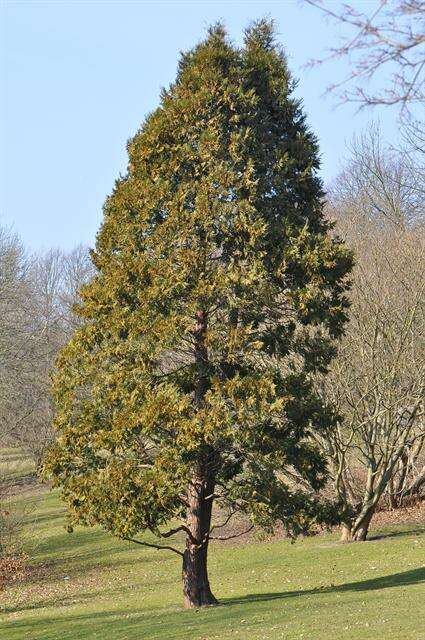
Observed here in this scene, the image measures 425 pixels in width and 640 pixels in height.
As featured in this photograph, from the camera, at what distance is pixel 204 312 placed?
13781 millimetres

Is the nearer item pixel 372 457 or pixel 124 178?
pixel 124 178

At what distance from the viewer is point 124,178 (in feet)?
48.0

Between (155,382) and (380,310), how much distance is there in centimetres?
968

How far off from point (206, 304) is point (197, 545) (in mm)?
3798

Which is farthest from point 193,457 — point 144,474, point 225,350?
point 225,350

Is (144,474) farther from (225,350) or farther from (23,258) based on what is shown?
(23,258)

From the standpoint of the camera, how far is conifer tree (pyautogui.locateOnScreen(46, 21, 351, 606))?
A: 1342cm

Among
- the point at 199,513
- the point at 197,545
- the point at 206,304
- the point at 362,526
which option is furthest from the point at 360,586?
the point at 206,304

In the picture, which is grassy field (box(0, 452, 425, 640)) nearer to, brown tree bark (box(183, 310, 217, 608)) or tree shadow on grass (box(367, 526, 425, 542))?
tree shadow on grass (box(367, 526, 425, 542))

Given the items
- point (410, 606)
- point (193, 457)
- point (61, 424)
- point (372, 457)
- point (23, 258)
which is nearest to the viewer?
point (410, 606)

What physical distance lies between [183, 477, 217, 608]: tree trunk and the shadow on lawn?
0.55 metres

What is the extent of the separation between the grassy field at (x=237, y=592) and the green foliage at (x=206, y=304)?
1.53m

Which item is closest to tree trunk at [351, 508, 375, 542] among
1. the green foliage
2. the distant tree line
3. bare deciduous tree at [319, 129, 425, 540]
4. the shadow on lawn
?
bare deciduous tree at [319, 129, 425, 540]

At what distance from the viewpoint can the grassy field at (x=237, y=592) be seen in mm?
11742
